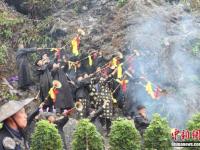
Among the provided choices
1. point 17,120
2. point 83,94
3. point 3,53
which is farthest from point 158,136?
point 3,53

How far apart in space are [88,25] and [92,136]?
779cm

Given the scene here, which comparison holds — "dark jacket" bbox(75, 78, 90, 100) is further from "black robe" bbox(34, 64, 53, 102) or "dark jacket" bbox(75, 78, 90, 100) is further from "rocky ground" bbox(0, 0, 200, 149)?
"rocky ground" bbox(0, 0, 200, 149)

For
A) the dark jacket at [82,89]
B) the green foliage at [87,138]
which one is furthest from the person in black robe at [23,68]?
the green foliage at [87,138]

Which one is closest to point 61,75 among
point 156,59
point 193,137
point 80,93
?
point 80,93

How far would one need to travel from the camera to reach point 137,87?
13805 millimetres

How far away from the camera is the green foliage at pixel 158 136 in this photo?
8984 millimetres

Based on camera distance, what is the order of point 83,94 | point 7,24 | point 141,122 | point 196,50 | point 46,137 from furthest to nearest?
point 7,24
point 196,50
point 83,94
point 141,122
point 46,137

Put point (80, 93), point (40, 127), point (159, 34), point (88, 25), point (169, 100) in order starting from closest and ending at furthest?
point (40, 127), point (80, 93), point (169, 100), point (159, 34), point (88, 25)

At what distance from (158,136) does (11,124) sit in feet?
11.1

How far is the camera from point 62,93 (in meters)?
12.4

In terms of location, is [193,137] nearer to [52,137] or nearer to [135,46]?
[52,137]

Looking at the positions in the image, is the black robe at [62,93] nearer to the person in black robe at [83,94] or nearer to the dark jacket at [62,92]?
the dark jacket at [62,92]

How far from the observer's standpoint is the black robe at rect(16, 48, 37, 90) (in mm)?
13578

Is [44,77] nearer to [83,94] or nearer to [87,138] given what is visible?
[83,94]
